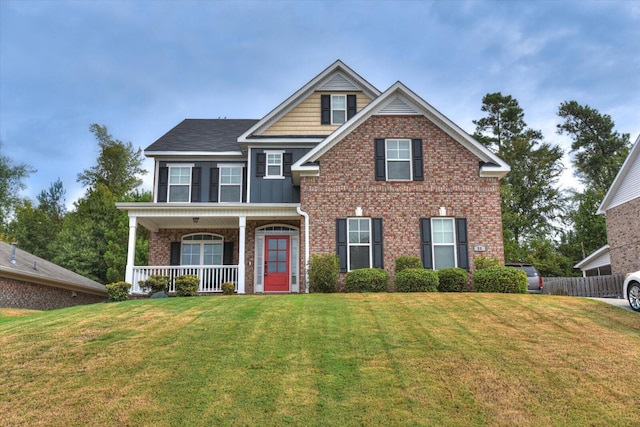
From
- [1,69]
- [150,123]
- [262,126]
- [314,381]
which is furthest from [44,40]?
[314,381]

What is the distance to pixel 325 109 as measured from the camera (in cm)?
2161

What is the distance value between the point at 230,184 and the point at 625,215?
59.7 ft

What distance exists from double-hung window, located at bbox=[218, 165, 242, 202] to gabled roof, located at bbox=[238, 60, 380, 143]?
64.3 inches

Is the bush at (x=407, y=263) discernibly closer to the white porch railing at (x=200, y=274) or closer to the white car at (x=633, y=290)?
the white porch railing at (x=200, y=274)

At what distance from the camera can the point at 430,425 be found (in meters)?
6.95

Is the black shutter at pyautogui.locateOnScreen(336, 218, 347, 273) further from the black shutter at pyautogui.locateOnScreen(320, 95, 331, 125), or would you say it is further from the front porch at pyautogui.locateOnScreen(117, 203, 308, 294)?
the black shutter at pyautogui.locateOnScreen(320, 95, 331, 125)

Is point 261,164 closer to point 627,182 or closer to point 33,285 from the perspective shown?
point 33,285

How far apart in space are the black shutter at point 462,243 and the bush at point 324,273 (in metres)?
4.13

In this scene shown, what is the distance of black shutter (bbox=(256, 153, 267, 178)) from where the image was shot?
67.6 feet

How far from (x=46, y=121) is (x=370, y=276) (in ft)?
155

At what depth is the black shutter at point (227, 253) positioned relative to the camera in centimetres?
2031

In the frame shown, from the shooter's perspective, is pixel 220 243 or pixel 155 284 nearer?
pixel 155 284

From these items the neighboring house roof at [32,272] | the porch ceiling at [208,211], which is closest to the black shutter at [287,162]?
the porch ceiling at [208,211]

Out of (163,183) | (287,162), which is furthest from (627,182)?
(163,183)
